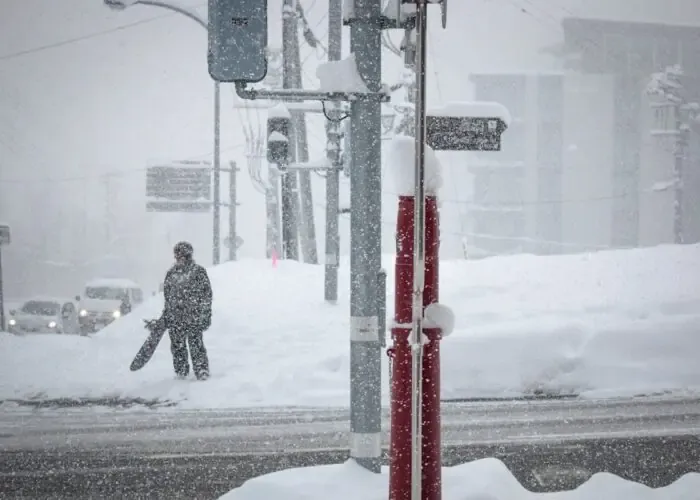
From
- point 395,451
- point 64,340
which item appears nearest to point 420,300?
point 395,451

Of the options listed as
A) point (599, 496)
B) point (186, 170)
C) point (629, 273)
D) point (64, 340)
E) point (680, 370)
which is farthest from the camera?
point (186, 170)

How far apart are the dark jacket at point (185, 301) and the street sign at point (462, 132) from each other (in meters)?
6.92

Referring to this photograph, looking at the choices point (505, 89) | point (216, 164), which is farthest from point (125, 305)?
point (505, 89)

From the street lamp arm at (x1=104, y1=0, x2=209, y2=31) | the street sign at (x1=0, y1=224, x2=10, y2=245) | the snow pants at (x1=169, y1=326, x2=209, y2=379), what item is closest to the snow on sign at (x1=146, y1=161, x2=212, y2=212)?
the street sign at (x1=0, y1=224, x2=10, y2=245)

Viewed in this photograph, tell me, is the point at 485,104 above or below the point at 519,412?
above

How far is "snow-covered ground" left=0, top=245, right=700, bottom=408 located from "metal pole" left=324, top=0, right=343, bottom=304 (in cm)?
76

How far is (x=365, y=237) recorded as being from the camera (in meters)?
5.12

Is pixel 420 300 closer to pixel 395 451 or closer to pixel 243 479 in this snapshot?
pixel 395 451

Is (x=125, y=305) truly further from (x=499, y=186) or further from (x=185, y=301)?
(x=499, y=186)

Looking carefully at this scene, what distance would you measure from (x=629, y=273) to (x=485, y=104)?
587 inches

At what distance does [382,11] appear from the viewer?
5.27 metres

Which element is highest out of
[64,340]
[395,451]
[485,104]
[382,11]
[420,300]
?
[382,11]

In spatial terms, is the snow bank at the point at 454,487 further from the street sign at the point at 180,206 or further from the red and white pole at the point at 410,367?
the street sign at the point at 180,206

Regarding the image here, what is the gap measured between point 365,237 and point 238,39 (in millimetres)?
1471
